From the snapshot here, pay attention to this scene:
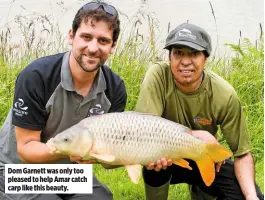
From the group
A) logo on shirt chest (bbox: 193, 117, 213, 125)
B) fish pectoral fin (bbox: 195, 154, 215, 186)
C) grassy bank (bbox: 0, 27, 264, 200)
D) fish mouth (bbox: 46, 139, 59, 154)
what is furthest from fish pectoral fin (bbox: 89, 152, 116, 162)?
grassy bank (bbox: 0, 27, 264, 200)

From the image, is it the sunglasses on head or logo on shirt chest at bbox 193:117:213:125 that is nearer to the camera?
the sunglasses on head

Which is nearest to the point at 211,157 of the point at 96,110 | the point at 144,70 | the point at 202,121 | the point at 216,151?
the point at 216,151

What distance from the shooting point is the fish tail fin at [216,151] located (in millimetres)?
1928

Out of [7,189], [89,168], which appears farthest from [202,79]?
[7,189]

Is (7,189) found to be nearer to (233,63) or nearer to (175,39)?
(175,39)

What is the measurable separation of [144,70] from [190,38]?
118cm

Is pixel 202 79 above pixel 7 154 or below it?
above

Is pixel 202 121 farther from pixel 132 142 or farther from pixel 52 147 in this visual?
pixel 52 147

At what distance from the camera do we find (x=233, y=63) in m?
3.40

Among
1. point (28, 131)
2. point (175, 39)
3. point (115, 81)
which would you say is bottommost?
point (28, 131)

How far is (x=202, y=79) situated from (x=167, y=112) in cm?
17

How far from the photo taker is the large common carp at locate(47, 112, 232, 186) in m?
1.74

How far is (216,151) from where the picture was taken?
194cm

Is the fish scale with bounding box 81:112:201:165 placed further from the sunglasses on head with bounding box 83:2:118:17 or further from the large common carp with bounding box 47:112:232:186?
the sunglasses on head with bounding box 83:2:118:17
